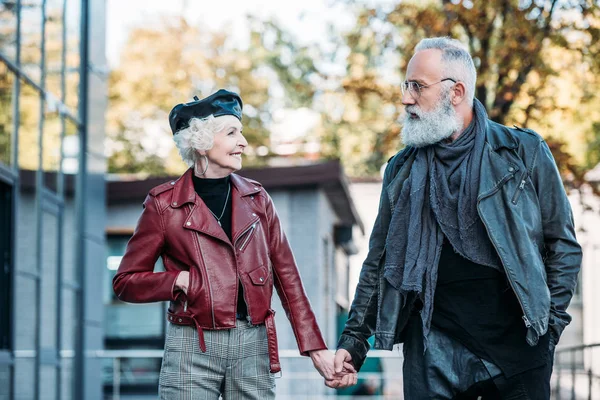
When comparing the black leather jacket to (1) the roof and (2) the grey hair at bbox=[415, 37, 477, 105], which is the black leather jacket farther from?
(1) the roof

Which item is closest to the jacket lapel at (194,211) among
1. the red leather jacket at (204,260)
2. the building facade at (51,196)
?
the red leather jacket at (204,260)

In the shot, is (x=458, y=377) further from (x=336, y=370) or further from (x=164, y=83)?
(x=164, y=83)

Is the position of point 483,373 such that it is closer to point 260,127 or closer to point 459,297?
point 459,297

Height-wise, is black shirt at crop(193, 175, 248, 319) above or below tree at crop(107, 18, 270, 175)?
below


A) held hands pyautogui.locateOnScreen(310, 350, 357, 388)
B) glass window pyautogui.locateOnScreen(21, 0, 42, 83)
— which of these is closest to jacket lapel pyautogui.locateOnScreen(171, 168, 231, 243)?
held hands pyautogui.locateOnScreen(310, 350, 357, 388)

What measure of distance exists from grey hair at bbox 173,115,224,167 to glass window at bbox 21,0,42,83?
24.2ft

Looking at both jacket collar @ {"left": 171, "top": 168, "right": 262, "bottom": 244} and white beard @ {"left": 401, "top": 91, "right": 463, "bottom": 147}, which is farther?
jacket collar @ {"left": 171, "top": 168, "right": 262, "bottom": 244}

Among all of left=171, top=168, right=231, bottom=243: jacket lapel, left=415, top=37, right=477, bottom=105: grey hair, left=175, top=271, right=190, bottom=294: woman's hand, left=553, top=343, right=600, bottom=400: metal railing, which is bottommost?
left=553, top=343, right=600, bottom=400: metal railing

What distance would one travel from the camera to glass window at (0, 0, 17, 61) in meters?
11.3

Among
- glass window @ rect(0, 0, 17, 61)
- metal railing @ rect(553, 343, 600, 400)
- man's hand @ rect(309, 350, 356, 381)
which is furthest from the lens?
glass window @ rect(0, 0, 17, 61)

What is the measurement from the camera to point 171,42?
3375cm

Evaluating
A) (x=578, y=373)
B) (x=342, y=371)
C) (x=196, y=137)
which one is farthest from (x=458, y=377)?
(x=578, y=373)

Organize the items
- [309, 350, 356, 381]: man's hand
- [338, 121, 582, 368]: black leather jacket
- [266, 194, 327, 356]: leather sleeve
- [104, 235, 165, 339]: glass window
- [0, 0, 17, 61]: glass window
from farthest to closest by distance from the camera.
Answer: [104, 235, 165, 339]: glass window
[0, 0, 17, 61]: glass window
[266, 194, 327, 356]: leather sleeve
[309, 350, 356, 381]: man's hand
[338, 121, 582, 368]: black leather jacket

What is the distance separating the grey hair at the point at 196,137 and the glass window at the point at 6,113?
6.48m
